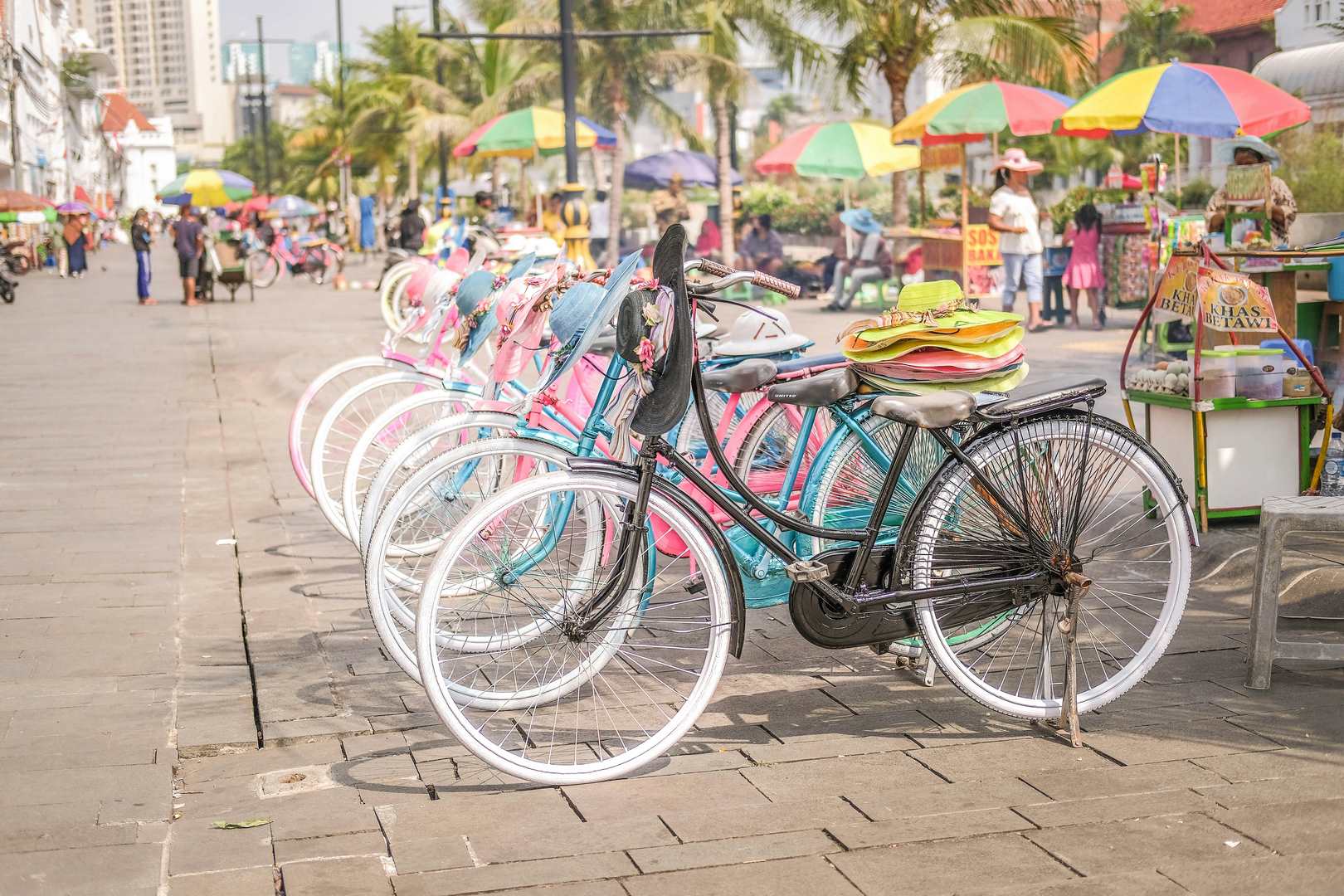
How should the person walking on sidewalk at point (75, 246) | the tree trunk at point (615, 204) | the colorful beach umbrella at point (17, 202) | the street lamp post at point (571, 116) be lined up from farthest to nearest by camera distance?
the person walking on sidewalk at point (75, 246) < the colorful beach umbrella at point (17, 202) < the tree trunk at point (615, 204) < the street lamp post at point (571, 116)

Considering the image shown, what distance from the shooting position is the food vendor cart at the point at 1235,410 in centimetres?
618

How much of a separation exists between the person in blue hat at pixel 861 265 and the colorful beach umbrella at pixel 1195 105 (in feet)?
19.3

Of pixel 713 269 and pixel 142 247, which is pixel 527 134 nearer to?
pixel 142 247

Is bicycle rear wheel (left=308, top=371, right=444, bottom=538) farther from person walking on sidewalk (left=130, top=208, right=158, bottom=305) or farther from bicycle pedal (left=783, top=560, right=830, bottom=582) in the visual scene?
person walking on sidewalk (left=130, top=208, right=158, bottom=305)

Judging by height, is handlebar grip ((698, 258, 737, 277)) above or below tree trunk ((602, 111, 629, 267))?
below

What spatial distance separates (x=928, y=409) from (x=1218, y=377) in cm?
262

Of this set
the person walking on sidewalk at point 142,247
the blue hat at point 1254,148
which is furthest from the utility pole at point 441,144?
the blue hat at point 1254,148

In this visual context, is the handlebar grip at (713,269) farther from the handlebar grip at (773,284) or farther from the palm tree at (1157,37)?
the palm tree at (1157,37)

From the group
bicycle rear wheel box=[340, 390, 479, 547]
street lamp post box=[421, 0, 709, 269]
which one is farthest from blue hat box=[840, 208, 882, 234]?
bicycle rear wheel box=[340, 390, 479, 547]

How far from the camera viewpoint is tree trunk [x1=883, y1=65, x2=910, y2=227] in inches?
907

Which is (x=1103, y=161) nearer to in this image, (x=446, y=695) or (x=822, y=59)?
(x=822, y=59)

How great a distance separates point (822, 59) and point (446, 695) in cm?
2403

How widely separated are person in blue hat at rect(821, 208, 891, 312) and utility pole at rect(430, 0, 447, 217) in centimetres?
544

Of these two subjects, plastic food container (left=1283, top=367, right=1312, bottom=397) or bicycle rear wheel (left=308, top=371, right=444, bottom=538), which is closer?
bicycle rear wheel (left=308, top=371, right=444, bottom=538)
